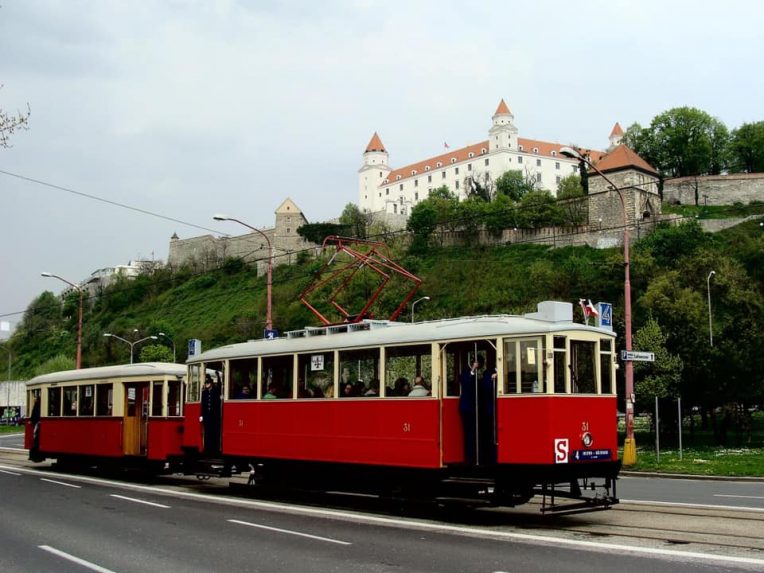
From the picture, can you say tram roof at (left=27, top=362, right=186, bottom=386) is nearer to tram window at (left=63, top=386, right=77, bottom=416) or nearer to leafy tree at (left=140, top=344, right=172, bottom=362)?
tram window at (left=63, top=386, right=77, bottom=416)

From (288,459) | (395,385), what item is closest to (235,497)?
(288,459)

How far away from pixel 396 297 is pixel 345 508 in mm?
63235

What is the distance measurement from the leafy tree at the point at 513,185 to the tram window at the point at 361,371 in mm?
126728

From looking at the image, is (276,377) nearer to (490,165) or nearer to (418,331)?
(418,331)

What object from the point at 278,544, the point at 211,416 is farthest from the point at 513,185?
the point at 278,544

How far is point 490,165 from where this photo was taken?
15938 cm

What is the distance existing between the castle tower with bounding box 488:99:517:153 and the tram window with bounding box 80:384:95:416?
14042 cm

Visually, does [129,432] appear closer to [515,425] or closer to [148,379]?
[148,379]

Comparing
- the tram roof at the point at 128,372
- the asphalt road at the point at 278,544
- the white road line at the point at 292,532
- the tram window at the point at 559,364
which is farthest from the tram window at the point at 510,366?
the tram roof at the point at 128,372

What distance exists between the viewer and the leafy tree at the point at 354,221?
5139 inches

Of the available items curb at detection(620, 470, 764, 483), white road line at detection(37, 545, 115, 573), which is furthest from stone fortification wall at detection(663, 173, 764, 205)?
white road line at detection(37, 545, 115, 573)

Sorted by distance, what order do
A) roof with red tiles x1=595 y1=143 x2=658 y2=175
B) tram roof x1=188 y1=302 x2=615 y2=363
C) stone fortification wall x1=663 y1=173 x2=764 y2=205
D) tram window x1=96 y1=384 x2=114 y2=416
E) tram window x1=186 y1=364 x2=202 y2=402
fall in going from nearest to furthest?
1. tram roof x1=188 y1=302 x2=615 y2=363
2. tram window x1=186 y1=364 x2=202 y2=402
3. tram window x1=96 y1=384 x2=114 y2=416
4. roof with red tiles x1=595 y1=143 x2=658 y2=175
5. stone fortification wall x1=663 y1=173 x2=764 y2=205

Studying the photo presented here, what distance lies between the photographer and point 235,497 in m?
17.8

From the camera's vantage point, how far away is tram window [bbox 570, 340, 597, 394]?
13062mm
